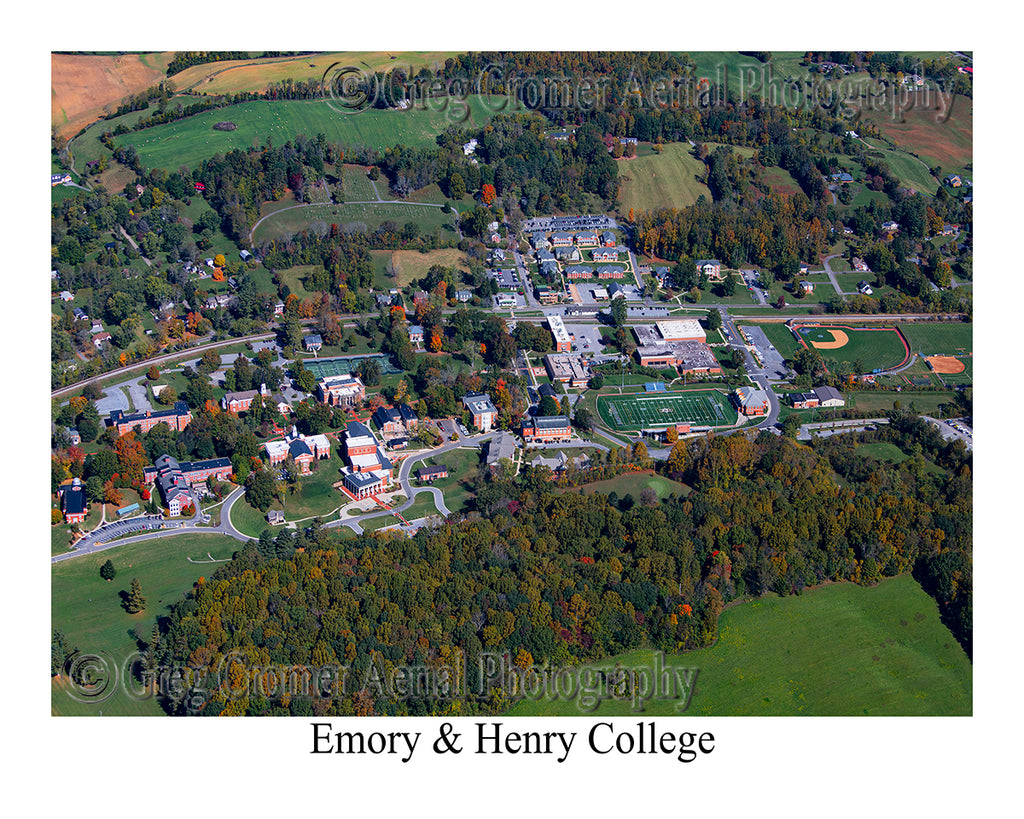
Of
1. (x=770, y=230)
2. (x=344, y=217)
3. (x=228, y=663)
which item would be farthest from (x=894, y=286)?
(x=228, y=663)

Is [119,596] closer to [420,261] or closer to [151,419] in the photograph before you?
[151,419]

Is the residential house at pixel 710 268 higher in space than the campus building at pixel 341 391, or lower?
higher

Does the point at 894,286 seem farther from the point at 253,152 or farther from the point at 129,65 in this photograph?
the point at 129,65

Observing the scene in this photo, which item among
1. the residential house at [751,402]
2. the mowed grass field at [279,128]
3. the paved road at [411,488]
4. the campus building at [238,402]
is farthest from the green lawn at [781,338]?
the campus building at [238,402]

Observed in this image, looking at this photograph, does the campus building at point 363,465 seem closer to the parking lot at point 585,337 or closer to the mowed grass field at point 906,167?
the parking lot at point 585,337

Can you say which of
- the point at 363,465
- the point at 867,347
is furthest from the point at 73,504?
the point at 867,347
